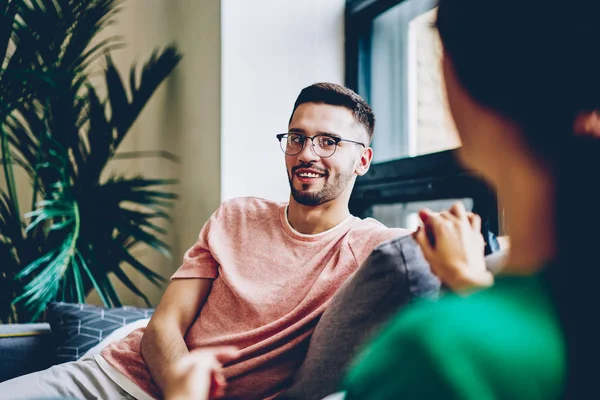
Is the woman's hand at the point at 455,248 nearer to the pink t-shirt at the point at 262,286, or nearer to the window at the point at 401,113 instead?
the pink t-shirt at the point at 262,286

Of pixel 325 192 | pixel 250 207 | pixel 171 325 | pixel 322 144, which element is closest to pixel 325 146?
pixel 322 144

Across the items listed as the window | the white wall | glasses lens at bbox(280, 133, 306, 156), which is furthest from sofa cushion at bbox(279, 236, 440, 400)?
the white wall

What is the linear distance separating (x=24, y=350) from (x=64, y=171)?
0.81m

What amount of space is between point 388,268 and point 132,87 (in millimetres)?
1926

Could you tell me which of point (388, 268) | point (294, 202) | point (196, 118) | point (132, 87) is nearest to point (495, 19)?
point (388, 268)

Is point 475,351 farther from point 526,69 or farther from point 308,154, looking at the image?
point 308,154

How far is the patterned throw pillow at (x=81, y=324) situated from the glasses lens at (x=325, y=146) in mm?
721

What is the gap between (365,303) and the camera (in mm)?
948

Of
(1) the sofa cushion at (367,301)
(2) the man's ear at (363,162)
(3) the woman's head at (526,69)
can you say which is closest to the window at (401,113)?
(2) the man's ear at (363,162)

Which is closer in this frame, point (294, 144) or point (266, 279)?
point (266, 279)

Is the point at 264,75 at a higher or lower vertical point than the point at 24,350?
higher

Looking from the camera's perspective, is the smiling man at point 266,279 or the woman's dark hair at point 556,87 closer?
the woman's dark hair at point 556,87

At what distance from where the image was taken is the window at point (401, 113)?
197 cm

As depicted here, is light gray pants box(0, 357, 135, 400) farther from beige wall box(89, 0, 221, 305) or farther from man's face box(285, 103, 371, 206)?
beige wall box(89, 0, 221, 305)
